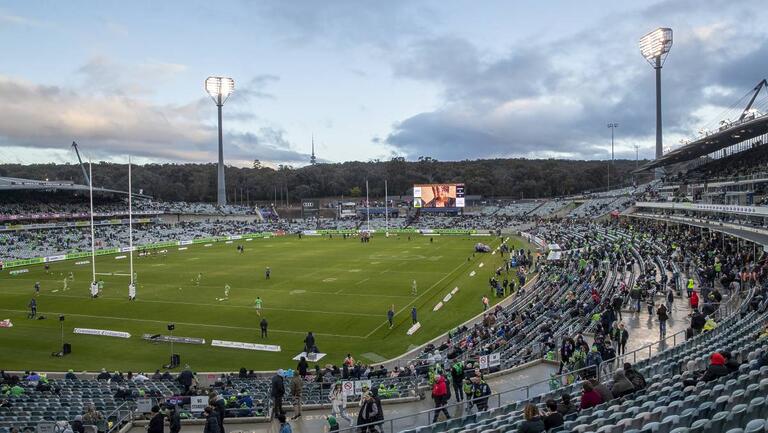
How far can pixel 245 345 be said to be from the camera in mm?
27016

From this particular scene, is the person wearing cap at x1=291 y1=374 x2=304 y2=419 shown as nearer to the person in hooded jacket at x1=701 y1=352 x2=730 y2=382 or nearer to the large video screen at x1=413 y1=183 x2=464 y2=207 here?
the person in hooded jacket at x1=701 y1=352 x2=730 y2=382

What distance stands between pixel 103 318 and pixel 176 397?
2183 centimetres

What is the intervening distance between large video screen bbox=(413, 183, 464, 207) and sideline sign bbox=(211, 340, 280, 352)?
253 feet

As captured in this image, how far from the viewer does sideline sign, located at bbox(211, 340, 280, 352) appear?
26.6 metres

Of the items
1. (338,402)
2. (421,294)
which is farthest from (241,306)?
(338,402)

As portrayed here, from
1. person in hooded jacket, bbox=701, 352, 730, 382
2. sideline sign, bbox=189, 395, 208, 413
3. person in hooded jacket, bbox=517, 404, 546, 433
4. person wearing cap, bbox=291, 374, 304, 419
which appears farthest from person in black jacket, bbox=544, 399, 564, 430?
sideline sign, bbox=189, 395, 208, 413

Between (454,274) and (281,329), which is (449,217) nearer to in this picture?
(454,274)

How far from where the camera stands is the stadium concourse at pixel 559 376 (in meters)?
9.63

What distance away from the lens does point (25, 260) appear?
6241cm

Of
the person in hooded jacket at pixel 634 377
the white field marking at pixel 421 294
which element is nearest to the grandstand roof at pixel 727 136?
the white field marking at pixel 421 294

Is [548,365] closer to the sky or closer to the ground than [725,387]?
closer to the ground

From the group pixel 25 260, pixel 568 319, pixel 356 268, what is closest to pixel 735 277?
pixel 568 319

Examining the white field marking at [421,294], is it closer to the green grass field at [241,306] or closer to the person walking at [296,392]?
the green grass field at [241,306]

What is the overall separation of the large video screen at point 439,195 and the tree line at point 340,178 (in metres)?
55.8
